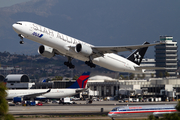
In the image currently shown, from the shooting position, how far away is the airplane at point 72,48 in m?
45.8

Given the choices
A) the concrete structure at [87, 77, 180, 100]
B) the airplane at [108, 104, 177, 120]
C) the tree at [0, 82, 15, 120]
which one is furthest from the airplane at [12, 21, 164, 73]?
the concrete structure at [87, 77, 180, 100]

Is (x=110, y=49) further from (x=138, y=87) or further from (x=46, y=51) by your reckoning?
(x=138, y=87)

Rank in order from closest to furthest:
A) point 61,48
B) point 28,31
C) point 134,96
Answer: point 28,31 < point 61,48 < point 134,96

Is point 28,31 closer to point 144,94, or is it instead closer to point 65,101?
point 65,101

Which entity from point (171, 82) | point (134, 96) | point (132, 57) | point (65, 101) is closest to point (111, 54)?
point (132, 57)

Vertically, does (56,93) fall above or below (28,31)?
below

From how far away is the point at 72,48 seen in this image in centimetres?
4962

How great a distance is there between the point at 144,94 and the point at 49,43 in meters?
74.4

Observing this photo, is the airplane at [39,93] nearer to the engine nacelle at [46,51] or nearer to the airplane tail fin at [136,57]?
the airplane tail fin at [136,57]

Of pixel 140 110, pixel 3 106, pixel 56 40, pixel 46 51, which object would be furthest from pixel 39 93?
pixel 3 106

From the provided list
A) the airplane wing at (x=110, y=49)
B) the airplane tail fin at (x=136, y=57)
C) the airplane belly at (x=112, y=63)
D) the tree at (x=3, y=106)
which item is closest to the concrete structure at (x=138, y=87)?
the airplane tail fin at (x=136, y=57)

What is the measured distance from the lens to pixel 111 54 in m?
57.6

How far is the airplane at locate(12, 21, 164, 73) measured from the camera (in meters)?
45.8

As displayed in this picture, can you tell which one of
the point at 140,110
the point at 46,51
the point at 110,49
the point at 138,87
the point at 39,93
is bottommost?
the point at 140,110
